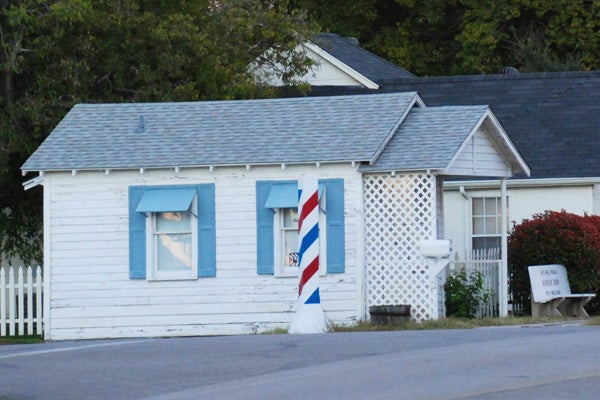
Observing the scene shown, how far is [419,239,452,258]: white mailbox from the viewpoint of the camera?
75.4ft

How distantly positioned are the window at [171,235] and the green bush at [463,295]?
381cm

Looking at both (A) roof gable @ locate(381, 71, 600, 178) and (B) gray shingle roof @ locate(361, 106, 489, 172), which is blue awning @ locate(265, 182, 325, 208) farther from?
Result: (A) roof gable @ locate(381, 71, 600, 178)

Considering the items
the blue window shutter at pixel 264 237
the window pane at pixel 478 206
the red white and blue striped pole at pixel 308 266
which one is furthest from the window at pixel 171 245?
the window pane at pixel 478 206

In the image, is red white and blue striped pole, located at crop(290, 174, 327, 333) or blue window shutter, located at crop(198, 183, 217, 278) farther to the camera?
blue window shutter, located at crop(198, 183, 217, 278)

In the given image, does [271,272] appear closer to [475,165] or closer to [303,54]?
[475,165]

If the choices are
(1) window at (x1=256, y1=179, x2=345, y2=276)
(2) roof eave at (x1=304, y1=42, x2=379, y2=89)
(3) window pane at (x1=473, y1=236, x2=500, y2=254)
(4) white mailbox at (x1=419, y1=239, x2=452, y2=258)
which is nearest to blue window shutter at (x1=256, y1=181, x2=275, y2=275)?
(1) window at (x1=256, y1=179, x2=345, y2=276)

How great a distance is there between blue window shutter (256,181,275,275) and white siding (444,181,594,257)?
21.6 feet

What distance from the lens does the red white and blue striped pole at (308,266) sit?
20.3m

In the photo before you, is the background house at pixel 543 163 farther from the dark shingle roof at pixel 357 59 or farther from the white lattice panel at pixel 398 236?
the white lattice panel at pixel 398 236

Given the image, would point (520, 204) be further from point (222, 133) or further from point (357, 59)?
point (357, 59)

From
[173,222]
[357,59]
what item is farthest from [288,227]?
[357,59]

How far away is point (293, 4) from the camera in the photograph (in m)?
52.8

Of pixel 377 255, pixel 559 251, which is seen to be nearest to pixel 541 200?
pixel 559 251

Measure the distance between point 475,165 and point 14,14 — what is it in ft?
30.2
